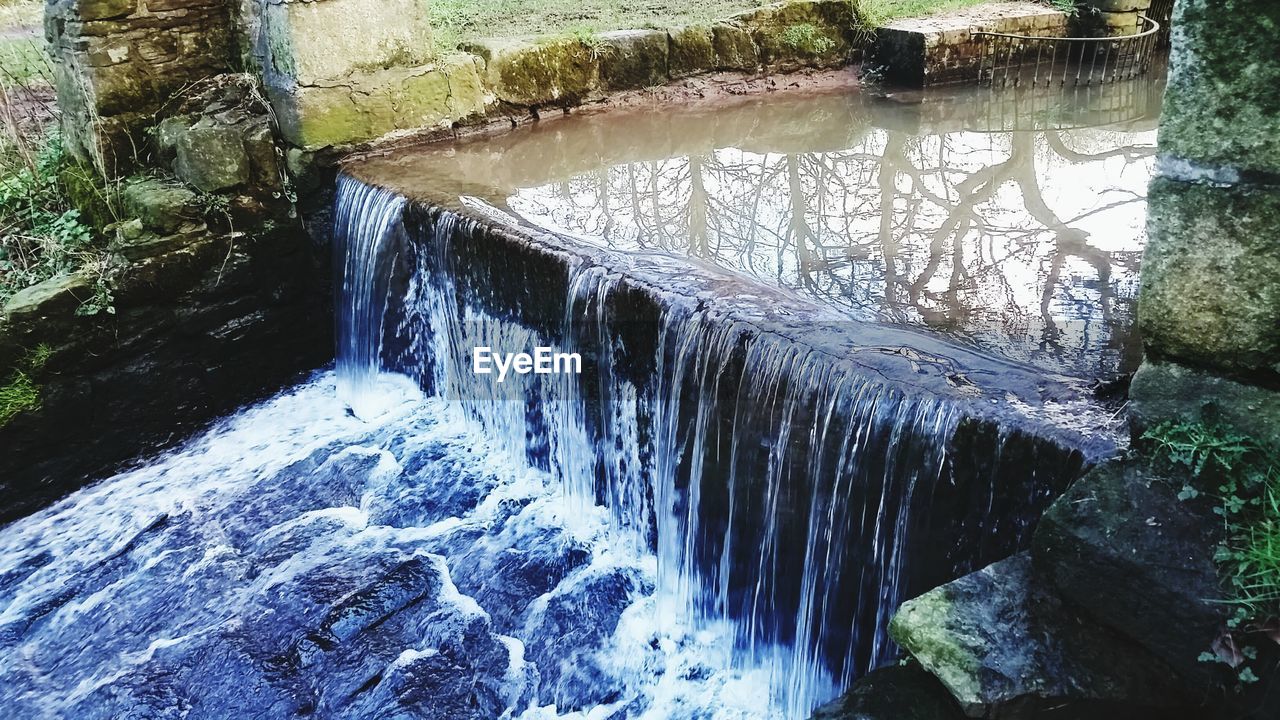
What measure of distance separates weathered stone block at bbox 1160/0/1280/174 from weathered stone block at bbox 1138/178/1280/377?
8cm

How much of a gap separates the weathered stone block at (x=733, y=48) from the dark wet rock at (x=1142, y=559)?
18.2 ft

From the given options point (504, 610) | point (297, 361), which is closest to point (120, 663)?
point (504, 610)

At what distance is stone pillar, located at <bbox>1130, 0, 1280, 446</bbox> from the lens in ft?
5.77

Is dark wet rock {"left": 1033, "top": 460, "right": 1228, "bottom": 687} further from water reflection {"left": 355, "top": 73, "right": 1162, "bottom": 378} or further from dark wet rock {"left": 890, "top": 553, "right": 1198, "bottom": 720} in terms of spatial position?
water reflection {"left": 355, "top": 73, "right": 1162, "bottom": 378}

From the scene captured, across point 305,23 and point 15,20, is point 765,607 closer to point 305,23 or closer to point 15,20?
point 305,23

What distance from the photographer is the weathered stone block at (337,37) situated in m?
5.22

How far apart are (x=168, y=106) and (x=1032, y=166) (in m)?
5.00

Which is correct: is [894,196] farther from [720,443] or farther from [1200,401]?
[1200,401]

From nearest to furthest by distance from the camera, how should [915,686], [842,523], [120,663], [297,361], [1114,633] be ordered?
1. [1114,633]
2. [915,686]
3. [842,523]
4. [120,663]
5. [297,361]

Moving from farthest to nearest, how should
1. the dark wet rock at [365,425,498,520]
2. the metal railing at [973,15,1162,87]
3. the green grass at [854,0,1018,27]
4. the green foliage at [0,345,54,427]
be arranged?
the green grass at [854,0,1018,27] → the metal railing at [973,15,1162,87] → the green foliage at [0,345,54,427] → the dark wet rock at [365,425,498,520]

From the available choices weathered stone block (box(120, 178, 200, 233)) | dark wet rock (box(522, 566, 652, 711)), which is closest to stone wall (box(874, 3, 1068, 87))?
dark wet rock (box(522, 566, 652, 711))

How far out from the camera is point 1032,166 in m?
5.19

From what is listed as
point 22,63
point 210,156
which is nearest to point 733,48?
point 210,156

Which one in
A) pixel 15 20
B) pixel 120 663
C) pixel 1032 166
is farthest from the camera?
pixel 15 20
